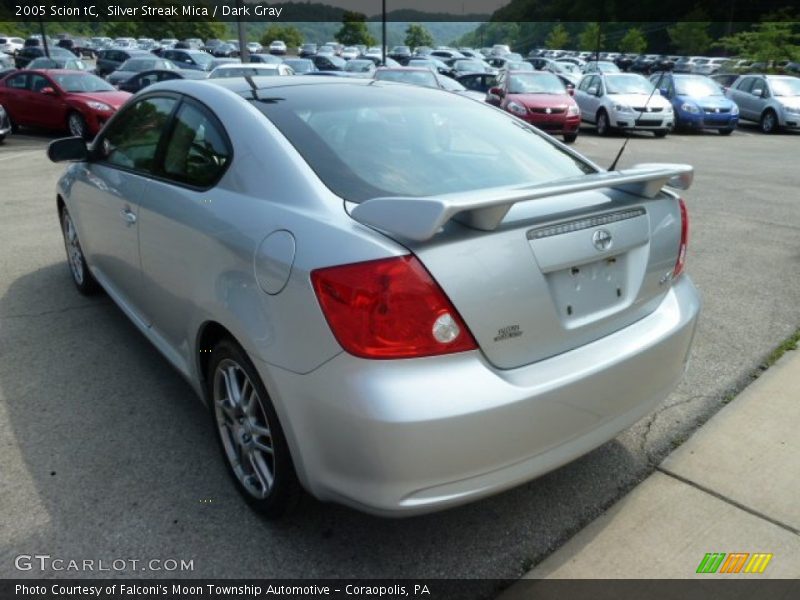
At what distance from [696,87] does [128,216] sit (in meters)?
19.2

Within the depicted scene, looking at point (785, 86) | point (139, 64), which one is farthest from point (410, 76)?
point (785, 86)

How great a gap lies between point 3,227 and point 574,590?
6899 mm

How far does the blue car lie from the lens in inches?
705

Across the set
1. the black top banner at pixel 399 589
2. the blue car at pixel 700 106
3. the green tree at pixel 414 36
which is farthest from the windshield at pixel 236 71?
the green tree at pixel 414 36

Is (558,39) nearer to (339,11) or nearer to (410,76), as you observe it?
(339,11)

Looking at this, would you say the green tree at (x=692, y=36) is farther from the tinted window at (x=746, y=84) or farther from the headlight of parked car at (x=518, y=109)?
the headlight of parked car at (x=518, y=109)

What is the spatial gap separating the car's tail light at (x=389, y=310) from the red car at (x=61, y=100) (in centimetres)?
1352

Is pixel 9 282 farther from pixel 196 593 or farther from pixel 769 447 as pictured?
pixel 769 447

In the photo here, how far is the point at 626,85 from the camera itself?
58.1 feet

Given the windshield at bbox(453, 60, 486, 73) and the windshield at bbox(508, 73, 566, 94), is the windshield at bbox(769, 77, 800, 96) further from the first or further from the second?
the windshield at bbox(453, 60, 486, 73)

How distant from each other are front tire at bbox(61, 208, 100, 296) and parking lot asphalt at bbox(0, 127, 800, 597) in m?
0.10

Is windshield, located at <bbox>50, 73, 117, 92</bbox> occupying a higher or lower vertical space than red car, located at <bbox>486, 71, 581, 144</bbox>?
higher

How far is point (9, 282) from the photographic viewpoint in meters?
5.17
